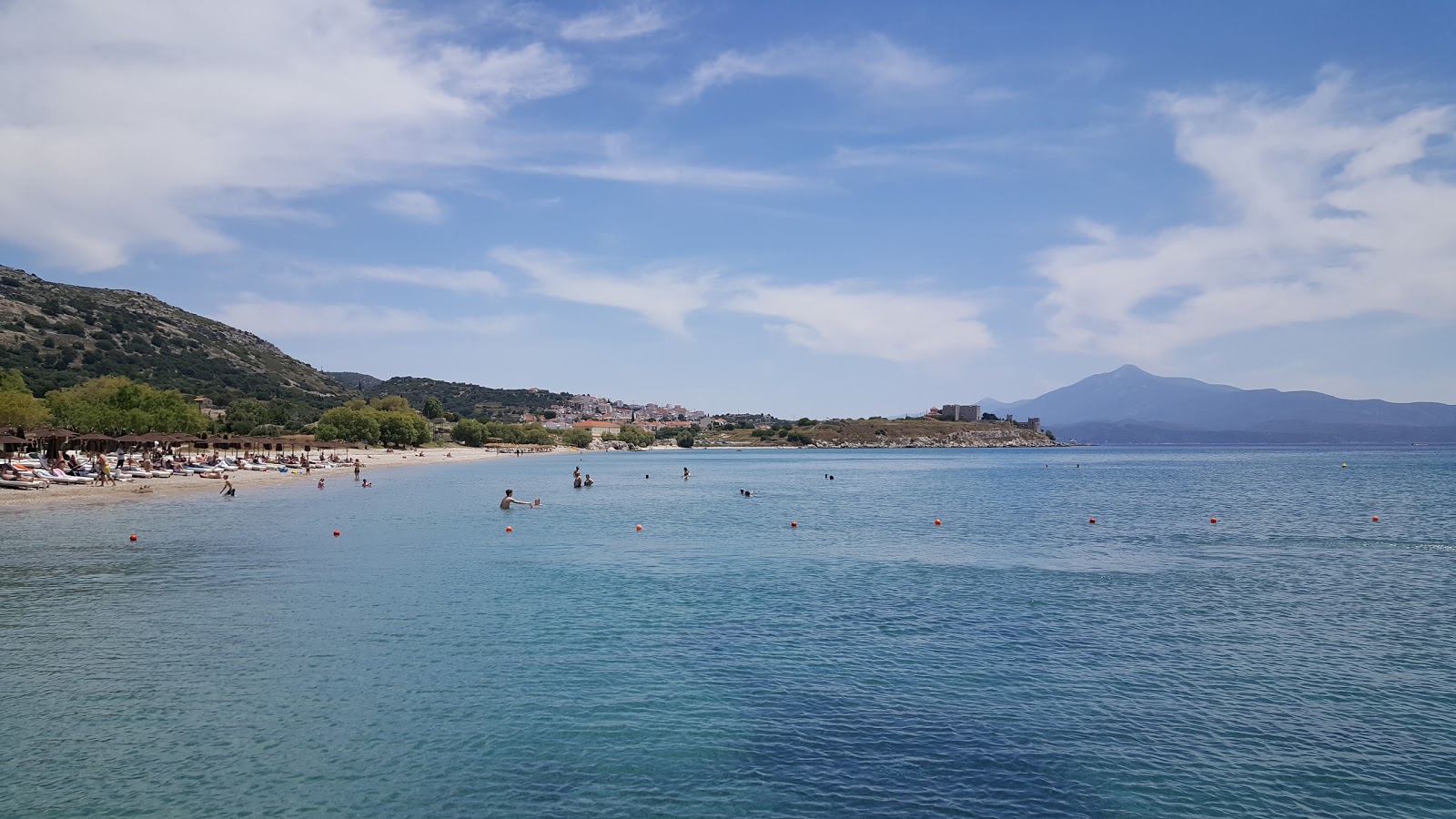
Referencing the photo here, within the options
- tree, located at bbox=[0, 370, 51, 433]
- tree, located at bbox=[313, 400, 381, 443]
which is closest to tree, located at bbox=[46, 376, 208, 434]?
tree, located at bbox=[0, 370, 51, 433]

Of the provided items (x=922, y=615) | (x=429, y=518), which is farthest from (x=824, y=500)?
(x=922, y=615)

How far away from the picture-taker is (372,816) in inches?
390

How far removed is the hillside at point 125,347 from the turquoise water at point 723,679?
10923 cm

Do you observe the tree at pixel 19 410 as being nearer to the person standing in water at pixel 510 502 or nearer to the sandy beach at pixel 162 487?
the sandy beach at pixel 162 487

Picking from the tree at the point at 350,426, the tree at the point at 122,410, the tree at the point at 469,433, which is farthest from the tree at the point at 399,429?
the tree at the point at 122,410

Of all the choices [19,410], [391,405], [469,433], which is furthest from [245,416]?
Answer: [469,433]

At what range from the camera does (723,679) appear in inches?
598

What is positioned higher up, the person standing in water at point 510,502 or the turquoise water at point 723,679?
the person standing in water at point 510,502

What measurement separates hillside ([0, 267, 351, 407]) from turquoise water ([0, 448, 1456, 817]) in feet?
358

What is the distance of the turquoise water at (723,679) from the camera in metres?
10.7

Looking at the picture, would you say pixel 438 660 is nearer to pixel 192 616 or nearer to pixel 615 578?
pixel 192 616

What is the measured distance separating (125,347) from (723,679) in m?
171

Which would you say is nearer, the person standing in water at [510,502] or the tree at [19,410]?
the person standing in water at [510,502]

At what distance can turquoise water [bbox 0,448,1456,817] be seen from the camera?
35.2ft
